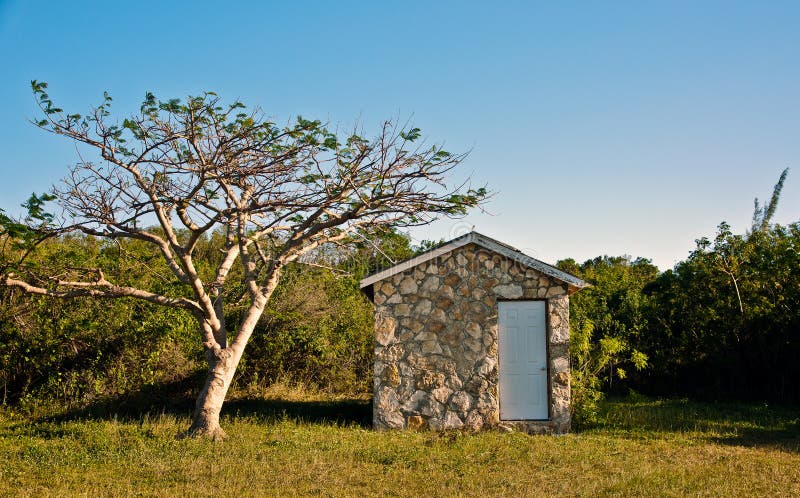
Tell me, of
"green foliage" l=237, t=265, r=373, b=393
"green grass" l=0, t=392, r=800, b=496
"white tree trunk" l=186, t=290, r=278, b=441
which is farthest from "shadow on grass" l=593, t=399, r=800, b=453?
"white tree trunk" l=186, t=290, r=278, b=441

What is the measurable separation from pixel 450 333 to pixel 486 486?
13.2ft

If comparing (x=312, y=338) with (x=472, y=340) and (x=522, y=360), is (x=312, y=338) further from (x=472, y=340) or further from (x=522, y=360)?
(x=522, y=360)

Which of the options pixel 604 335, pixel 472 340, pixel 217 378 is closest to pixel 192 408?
pixel 217 378

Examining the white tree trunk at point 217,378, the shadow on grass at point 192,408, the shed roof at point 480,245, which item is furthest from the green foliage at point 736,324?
the white tree trunk at point 217,378

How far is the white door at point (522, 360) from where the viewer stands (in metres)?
11.0

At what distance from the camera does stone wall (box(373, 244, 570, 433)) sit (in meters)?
10.9

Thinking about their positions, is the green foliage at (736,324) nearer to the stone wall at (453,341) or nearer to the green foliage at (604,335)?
the green foliage at (604,335)

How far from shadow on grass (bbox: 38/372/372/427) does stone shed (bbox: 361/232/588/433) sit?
131 centimetres

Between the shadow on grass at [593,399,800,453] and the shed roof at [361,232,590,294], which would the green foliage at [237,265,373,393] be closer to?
the shed roof at [361,232,590,294]

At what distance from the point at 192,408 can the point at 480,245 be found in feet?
22.6

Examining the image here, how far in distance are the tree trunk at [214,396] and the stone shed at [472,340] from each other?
2.49 metres

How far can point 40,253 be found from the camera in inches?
497

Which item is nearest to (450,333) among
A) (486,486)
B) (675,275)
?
(486,486)

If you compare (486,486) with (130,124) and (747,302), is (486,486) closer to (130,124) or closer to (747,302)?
(130,124)
